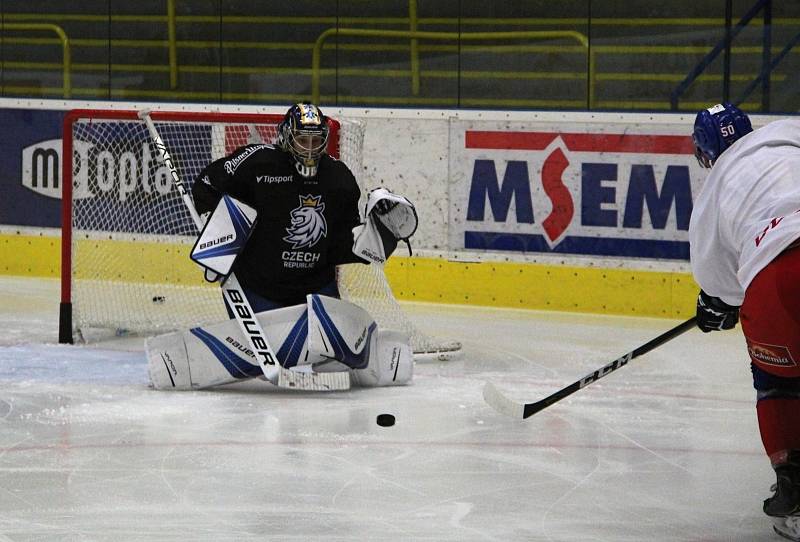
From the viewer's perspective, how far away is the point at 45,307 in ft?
22.6

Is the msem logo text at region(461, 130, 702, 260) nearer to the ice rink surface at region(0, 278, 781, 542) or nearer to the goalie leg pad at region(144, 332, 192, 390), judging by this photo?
the ice rink surface at region(0, 278, 781, 542)

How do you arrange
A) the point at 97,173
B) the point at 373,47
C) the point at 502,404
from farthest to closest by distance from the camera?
the point at 373,47, the point at 97,173, the point at 502,404

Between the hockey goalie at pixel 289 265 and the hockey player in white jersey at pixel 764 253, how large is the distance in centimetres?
187

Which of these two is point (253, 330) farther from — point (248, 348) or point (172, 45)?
point (172, 45)

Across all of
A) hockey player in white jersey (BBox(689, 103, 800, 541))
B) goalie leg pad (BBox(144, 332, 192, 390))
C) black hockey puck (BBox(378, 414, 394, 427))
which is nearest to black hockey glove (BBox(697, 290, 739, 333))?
hockey player in white jersey (BBox(689, 103, 800, 541))

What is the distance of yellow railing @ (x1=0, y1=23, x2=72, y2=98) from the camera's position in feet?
27.5

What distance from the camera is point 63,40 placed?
8469mm

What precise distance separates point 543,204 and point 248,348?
250cm

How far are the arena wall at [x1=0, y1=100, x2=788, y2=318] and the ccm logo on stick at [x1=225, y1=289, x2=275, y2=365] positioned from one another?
7.76ft

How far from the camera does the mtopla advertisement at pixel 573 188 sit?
680cm

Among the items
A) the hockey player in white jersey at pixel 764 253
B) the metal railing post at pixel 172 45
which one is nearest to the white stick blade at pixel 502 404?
the hockey player in white jersey at pixel 764 253

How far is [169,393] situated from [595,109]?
2.99 meters

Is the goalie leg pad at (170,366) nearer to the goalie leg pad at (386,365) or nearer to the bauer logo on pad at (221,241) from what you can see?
the bauer logo on pad at (221,241)

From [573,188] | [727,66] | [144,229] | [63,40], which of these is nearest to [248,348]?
[144,229]
